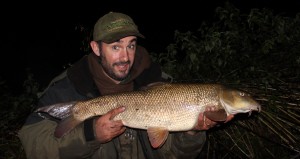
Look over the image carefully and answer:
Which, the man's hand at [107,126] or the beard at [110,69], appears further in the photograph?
the beard at [110,69]

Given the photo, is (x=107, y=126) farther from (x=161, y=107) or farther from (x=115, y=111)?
(x=161, y=107)

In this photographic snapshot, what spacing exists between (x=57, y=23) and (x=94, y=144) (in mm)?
13727

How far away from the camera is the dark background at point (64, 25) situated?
11.7 m

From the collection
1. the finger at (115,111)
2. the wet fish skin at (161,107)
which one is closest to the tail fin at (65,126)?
the wet fish skin at (161,107)

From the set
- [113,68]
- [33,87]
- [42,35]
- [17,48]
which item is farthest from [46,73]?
[113,68]

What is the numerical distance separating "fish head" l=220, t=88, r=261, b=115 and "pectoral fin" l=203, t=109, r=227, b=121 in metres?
0.08

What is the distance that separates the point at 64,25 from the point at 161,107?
1309 centimetres

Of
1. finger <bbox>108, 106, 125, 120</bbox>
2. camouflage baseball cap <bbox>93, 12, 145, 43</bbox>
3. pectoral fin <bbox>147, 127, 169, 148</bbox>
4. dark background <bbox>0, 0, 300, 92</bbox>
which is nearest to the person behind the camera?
finger <bbox>108, 106, 125, 120</bbox>

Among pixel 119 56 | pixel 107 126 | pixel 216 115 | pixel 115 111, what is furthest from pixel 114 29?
pixel 216 115

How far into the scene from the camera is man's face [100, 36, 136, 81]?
2865 mm

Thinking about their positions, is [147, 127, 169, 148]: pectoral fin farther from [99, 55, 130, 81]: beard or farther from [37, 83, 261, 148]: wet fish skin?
[99, 55, 130, 81]: beard

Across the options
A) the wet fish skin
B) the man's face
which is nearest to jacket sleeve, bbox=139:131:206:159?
the wet fish skin

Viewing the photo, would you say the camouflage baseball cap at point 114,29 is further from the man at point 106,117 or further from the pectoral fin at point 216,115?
the pectoral fin at point 216,115

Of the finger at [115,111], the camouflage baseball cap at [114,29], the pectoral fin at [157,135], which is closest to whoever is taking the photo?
the finger at [115,111]
